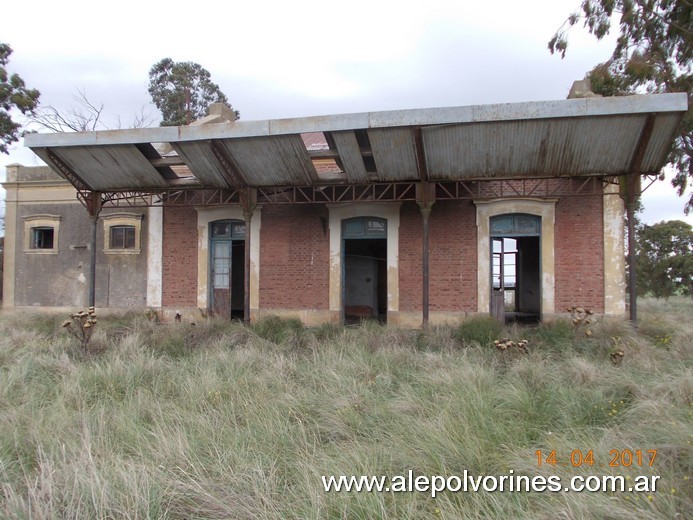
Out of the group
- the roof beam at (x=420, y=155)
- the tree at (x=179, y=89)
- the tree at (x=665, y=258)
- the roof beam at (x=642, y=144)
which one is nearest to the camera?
the roof beam at (x=642, y=144)

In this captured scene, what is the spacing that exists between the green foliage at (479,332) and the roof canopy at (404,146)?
11.2 feet

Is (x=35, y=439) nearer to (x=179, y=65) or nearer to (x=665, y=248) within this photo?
(x=665, y=248)

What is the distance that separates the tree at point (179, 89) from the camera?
1508 inches

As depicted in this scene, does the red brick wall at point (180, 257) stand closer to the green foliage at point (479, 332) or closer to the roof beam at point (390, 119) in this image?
the roof beam at point (390, 119)

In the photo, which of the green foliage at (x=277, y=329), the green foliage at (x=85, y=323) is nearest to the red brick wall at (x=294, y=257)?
the green foliage at (x=277, y=329)

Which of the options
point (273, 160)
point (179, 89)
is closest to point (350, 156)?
point (273, 160)

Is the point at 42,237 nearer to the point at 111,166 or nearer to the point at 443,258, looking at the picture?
the point at 111,166

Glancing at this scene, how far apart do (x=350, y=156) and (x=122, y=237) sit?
8597mm

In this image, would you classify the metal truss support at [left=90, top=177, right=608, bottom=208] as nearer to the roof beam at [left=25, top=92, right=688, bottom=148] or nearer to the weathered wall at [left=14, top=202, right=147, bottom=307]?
the roof beam at [left=25, top=92, right=688, bottom=148]

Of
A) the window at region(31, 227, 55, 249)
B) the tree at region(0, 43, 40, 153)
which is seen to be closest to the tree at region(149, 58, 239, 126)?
the tree at region(0, 43, 40, 153)

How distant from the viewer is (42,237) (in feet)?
49.5

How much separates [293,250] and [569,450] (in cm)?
1035

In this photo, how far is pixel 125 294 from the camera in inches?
550

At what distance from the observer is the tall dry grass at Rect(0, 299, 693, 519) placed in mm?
2826
